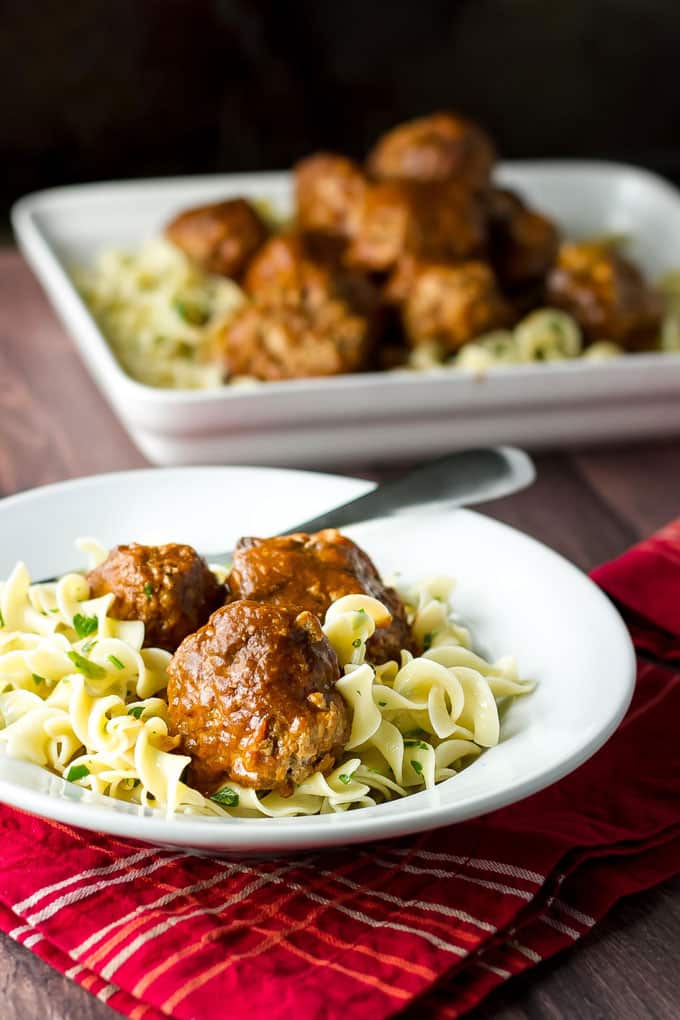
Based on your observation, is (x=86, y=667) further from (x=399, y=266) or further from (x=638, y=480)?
A: (x=399, y=266)

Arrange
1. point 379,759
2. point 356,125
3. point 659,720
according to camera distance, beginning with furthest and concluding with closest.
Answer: point 356,125, point 659,720, point 379,759

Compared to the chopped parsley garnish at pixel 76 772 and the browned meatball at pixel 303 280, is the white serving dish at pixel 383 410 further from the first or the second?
the chopped parsley garnish at pixel 76 772

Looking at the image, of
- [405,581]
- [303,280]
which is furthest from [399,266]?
[405,581]

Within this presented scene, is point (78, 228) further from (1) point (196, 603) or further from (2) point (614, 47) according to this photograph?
(2) point (614, 47)

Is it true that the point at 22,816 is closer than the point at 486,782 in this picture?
No

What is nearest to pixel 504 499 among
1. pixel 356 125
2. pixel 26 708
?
pixel 26 708

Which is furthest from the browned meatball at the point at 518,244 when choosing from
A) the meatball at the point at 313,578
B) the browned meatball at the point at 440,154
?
the meatball at the point at 313,578

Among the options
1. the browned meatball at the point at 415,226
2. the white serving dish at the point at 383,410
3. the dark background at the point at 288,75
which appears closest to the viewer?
the white serving dish at the point at 383,410
